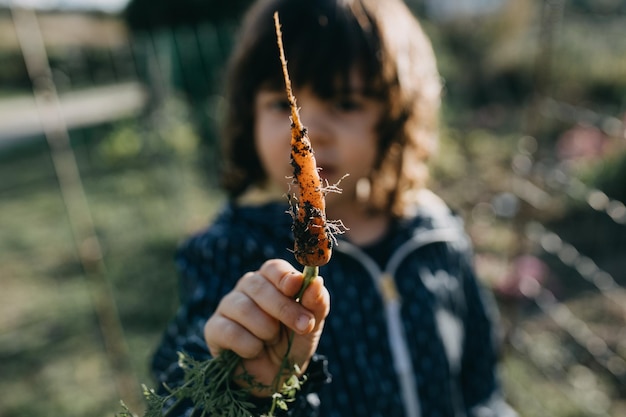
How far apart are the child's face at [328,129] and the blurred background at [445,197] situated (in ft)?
4.11

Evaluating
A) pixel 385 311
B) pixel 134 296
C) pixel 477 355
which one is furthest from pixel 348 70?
pixel 134 296

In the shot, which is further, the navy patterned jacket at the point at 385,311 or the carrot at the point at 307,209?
the navy patterned jacket at the point at 385,311

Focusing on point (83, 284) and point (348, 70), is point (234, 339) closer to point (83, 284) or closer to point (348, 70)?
point (348, 70)

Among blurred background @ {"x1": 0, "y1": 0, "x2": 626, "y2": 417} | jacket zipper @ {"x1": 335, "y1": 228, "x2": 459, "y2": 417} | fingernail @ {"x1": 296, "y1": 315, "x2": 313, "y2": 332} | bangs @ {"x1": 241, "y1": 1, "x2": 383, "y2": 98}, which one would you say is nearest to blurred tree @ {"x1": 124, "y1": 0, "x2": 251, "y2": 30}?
blurred background @ {"x1": 0, "y1": 0, "x2": 626, "y2": 417}

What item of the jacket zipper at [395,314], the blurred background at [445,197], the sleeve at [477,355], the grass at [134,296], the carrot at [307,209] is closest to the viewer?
the carrot at [307,209]

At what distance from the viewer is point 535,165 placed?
3.12 metres

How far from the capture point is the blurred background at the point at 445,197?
10.4ft

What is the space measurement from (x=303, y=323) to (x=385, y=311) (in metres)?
0.83

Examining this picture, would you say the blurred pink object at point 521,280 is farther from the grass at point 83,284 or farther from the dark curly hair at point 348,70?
the grass at point 83,284

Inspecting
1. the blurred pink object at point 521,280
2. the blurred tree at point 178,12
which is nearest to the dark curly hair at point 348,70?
the blurred pink object at point 521,280

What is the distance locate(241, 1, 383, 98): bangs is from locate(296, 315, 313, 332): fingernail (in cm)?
79

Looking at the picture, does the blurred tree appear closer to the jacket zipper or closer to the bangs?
the bangs

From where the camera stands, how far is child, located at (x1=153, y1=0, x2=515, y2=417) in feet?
4.79

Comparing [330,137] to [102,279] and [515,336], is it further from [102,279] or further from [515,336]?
[515,336]
